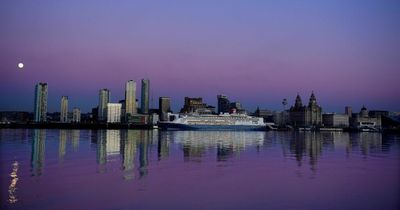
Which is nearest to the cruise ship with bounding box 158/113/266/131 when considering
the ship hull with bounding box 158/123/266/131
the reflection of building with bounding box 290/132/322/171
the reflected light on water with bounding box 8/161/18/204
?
the ship hull with bounding box 158/123/266/131

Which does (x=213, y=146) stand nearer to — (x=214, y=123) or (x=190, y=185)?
(x=190, y=185)

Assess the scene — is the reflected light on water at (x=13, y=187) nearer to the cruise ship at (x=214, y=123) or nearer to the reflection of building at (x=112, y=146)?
the reflection of building at (x=112, y=146)

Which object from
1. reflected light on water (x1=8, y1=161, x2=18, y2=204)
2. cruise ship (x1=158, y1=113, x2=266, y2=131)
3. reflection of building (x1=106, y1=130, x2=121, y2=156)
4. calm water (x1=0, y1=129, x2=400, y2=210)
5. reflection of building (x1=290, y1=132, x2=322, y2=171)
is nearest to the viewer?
reflected light on water (x1=8, y1=161, x2=18, y2=204)

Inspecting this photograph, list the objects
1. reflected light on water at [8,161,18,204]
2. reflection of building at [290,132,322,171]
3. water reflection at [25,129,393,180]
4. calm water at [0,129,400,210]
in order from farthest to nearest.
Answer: reflection of building at [290,132,322,171] → water reflection at [25,129,393,180] → calm water at [0,129,400,210] → reflected light on water at [8,161,18,204]

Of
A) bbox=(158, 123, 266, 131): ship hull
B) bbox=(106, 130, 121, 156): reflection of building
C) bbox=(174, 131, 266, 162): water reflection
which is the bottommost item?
bbox=(174, 131, 266, 162): water reflection

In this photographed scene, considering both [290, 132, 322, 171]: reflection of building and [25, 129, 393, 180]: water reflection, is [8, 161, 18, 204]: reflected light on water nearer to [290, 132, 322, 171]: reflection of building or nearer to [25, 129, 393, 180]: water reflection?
[25, 129, 393, 180]: water reflection

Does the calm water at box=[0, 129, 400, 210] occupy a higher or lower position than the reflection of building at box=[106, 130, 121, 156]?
lower

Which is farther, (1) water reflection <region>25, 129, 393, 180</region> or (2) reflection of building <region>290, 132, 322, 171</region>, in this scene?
(2) reflection of building <region>290, 132, 322, 171</region>

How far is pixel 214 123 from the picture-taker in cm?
11538

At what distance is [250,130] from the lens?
11925 centimetres

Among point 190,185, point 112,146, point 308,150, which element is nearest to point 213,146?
Answer: point 308,150

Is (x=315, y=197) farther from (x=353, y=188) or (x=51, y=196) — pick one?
(x=51, y=196)

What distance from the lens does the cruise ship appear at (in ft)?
371

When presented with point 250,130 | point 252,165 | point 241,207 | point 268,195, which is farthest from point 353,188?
point 250,130
